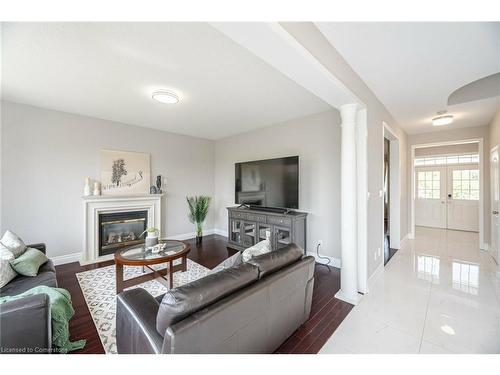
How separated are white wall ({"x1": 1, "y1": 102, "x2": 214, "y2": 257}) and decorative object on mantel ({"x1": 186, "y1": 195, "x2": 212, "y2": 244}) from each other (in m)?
1.57

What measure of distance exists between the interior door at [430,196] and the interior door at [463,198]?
0.13 metres

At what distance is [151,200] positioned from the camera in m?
4.23

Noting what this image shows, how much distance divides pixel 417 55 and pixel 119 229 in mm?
4970

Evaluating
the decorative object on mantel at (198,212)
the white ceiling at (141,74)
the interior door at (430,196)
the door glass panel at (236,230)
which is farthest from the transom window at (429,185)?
the decorative object on mantel at (198,212)

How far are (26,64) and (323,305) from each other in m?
3.96

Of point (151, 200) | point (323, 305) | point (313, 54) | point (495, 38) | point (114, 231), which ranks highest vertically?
point (495, 38)

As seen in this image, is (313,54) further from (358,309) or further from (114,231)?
(114,231)

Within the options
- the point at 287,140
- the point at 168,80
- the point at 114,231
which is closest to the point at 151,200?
the point at 114,231

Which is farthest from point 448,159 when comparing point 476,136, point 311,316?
point 311,316

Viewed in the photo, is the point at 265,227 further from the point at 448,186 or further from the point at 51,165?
Answer: the point at 448,186

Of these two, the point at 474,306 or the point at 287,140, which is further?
the point at 287,140

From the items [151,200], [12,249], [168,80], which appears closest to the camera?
[12,249]

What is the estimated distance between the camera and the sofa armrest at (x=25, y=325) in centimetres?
113
